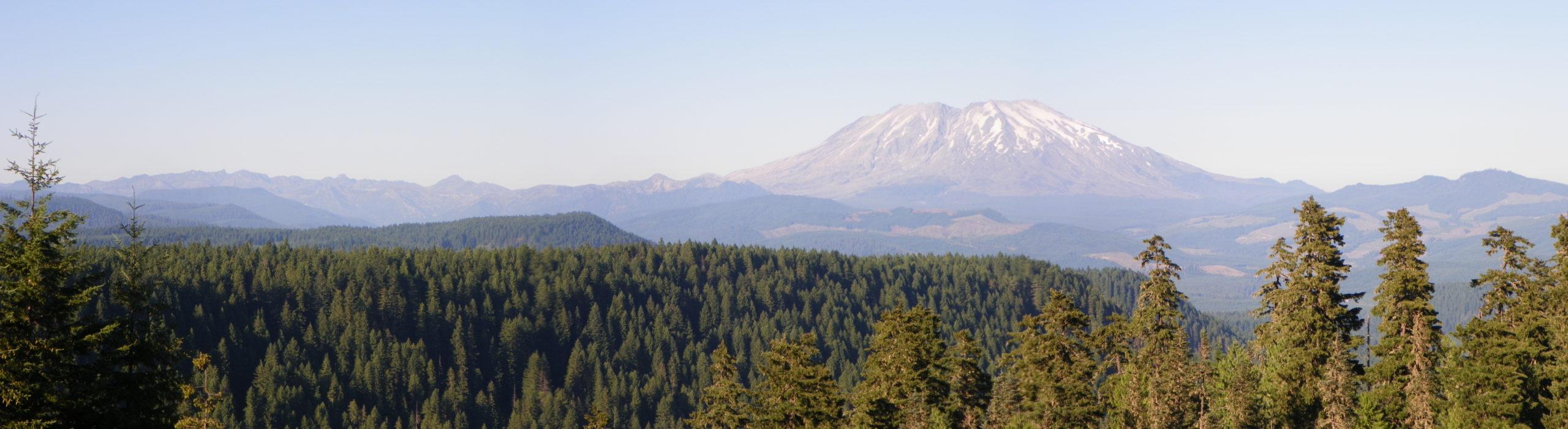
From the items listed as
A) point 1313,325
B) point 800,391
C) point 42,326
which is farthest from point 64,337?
point 1313,325

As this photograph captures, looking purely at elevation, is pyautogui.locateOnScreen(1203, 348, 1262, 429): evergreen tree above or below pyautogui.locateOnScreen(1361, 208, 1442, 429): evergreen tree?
below

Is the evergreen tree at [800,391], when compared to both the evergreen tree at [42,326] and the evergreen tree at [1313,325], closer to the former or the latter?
the evergreen tree at [1313,325]

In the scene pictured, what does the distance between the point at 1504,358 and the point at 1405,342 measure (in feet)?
12.8

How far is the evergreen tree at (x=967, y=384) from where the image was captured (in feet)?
196

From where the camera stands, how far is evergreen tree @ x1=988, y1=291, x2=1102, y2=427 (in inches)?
2164

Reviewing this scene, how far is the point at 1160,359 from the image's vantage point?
56281mm

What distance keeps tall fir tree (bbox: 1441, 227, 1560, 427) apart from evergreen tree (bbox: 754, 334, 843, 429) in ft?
88.3

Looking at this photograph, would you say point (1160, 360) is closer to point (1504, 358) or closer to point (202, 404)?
point (1504, 358)

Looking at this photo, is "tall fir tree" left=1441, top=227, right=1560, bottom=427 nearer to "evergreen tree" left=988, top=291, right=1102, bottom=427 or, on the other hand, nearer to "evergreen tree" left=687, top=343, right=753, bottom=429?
"evergreen tree" left=988, top=291, right=1102, bottom=427

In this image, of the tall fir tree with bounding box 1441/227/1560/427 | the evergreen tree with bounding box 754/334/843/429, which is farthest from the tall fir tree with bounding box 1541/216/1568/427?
the evergreen tree with bounding box 754/334/843/429

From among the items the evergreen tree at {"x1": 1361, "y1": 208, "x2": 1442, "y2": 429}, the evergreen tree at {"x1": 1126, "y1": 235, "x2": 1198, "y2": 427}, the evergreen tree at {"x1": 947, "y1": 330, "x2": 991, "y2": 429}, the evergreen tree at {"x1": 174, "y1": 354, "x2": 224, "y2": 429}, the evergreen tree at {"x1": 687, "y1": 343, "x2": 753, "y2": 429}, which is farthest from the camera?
the evergreen tree at {"x1": 947, "y1": 330, "x2": 991, "y2": 429}

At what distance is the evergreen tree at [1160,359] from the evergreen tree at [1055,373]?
2230 mm

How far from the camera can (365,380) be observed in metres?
171

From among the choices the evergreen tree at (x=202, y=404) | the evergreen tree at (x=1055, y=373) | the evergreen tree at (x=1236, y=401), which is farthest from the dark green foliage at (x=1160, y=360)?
the evergreen tree at (x=202, y=404)
